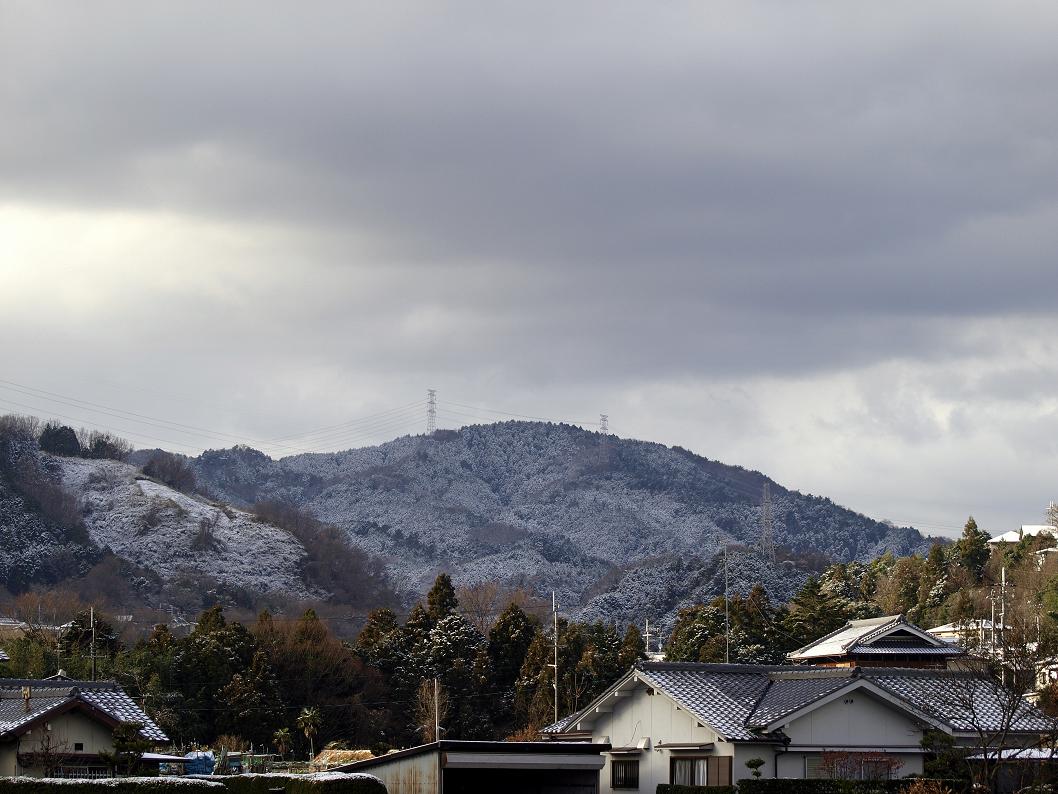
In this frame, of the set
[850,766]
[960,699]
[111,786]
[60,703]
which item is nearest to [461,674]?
[60,703]

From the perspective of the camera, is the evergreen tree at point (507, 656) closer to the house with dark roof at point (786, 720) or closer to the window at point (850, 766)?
the house with dark roof at point (786, 720)

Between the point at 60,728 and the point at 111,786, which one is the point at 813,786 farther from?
the point at 60,728

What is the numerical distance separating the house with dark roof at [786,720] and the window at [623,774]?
0.03 metres

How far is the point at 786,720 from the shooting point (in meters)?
41.8

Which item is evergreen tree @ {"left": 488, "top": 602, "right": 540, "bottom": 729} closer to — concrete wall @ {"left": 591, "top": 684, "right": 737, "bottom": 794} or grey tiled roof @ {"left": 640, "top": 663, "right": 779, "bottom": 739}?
concrete wall @ {"left": 591, "top": 684, "right": 737, "bottom": 794}

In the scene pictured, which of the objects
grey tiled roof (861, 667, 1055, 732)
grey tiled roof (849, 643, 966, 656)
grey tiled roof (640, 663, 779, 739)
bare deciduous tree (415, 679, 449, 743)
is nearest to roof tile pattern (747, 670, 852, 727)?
grey tiled roof (640, 663, 779, 739)

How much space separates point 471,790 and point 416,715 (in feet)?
136

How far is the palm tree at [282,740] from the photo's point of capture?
77250mm

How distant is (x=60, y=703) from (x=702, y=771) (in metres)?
18.5

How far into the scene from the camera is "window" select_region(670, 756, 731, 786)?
4178 centimetres

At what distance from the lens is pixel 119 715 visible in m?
45.7

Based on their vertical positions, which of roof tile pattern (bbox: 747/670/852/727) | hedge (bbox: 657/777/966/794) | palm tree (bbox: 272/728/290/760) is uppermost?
Answer: roof tile pattern (bbox: 747/670/852/727)

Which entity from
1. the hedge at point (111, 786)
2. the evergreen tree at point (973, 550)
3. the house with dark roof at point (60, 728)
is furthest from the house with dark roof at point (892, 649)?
the evergreen tree at point (973, 550)

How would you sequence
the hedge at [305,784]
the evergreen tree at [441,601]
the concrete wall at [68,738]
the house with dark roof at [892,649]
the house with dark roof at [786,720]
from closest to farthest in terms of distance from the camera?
the hedge at [305,784], the house with dark roof at [786,720], the concrete wall at [68,738], the house with dark roof at [892,649], the evergreen tree at [441,601]
